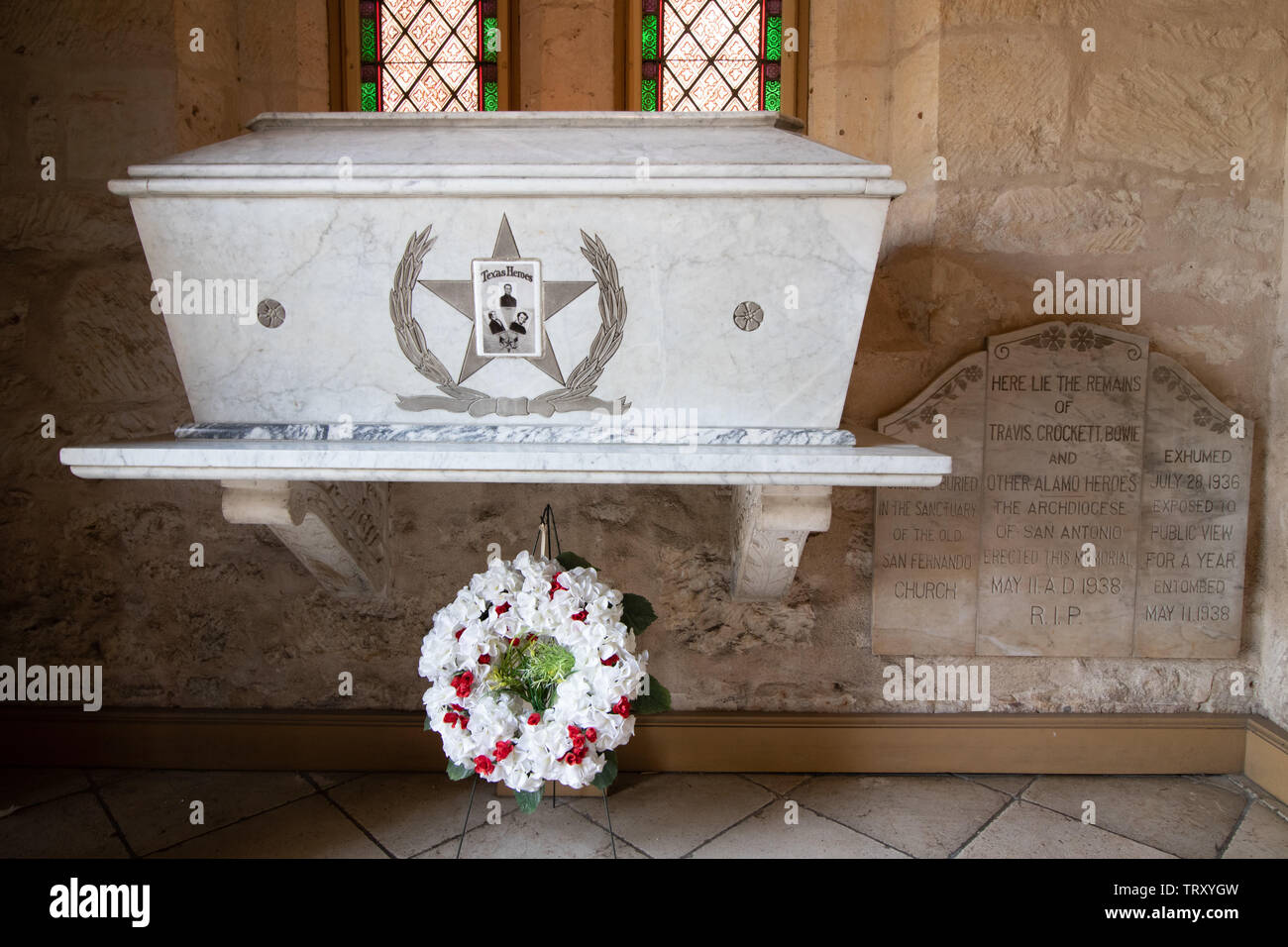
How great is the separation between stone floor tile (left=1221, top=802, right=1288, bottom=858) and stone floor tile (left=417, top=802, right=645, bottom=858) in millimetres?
1589

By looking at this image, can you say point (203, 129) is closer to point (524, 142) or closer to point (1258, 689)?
point (524, 142)

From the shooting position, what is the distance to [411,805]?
90.5 inches

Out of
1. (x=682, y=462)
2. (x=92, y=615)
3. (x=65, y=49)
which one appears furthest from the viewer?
(x=92, y=615)

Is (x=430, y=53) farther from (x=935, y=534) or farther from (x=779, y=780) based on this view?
(x=779, y=780)

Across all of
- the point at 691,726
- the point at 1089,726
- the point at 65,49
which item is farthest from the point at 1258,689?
the point at 65,49

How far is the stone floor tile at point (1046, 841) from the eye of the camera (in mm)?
2062

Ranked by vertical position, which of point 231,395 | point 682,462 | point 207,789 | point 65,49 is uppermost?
point 65,49

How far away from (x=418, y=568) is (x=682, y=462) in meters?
1.24

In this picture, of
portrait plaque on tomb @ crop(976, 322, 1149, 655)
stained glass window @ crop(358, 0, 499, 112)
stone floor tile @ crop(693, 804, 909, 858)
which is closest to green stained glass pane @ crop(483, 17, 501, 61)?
stained glass window @ crop(358, 0, 499, 112)

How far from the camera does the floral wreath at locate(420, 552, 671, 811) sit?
1.57 meters

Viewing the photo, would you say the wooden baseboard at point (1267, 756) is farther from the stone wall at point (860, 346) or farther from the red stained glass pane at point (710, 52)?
the red stained glass pane at point (710, 52)

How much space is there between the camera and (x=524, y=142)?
5.66 feet

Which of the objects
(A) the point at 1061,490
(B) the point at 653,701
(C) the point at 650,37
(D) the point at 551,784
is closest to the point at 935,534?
(A) the point at 1061,490

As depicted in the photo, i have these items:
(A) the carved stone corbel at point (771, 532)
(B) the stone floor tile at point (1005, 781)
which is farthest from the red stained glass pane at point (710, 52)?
(B) the stone floor tile at point (1005, 781)
